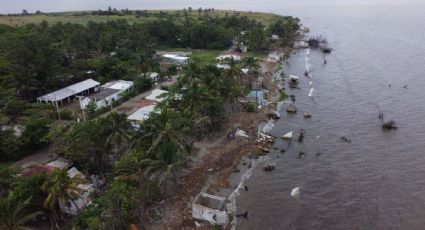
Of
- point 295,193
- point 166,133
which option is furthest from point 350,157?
point 166,133

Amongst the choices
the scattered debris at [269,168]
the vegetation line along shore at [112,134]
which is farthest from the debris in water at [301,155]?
the vegetation line along shore at [112,134]

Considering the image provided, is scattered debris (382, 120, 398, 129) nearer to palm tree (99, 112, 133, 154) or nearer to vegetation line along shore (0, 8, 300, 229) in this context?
vegetation line along shore (0, 8, 300, 229)

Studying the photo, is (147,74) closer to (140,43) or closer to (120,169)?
(140,43)

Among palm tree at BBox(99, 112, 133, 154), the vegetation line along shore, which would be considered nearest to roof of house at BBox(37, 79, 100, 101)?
the vegetation line along shore

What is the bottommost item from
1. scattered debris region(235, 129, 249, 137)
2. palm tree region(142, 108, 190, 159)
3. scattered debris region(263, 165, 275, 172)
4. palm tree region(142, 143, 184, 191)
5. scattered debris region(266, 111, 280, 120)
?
scattered debris region(263, 165, 275, 172)

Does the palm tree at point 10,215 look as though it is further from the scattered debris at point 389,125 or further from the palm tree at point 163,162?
the scattered debris at point 389,125

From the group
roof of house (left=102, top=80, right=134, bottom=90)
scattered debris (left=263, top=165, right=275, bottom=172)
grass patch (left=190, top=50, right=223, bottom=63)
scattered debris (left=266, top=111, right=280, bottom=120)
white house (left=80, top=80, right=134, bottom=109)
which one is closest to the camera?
scattered debris (left=263, top=165, right=275, bottom=172)
